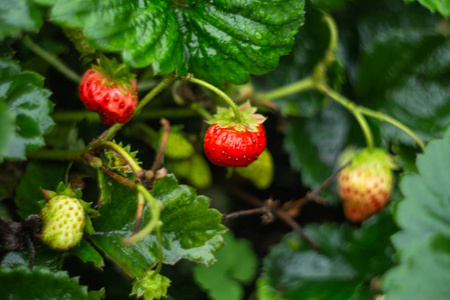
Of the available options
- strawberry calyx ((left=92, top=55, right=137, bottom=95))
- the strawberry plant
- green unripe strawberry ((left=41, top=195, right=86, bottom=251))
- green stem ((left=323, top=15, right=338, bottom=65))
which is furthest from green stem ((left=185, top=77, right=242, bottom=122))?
green stem ((left=323, top=15, right=338, bottom=65))

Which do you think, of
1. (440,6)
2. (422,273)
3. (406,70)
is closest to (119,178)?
(422,273)

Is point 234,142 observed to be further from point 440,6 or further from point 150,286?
point 440,6

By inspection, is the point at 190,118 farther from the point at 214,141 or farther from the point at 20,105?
the point at 20,105

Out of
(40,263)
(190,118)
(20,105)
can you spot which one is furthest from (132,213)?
(190,118)

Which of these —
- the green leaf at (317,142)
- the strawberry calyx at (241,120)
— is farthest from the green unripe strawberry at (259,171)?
the strawberry calyx at (241,120)

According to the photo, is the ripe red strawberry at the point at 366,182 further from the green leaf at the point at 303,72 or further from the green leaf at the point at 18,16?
the green leaf at the point at 18,16

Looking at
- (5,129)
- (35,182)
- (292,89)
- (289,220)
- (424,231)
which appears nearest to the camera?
(5,129)

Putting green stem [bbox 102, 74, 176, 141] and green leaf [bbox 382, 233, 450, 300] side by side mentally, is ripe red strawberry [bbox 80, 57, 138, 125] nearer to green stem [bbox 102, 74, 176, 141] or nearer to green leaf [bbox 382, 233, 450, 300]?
green stem [bbox 102, 74, 176, 141]
